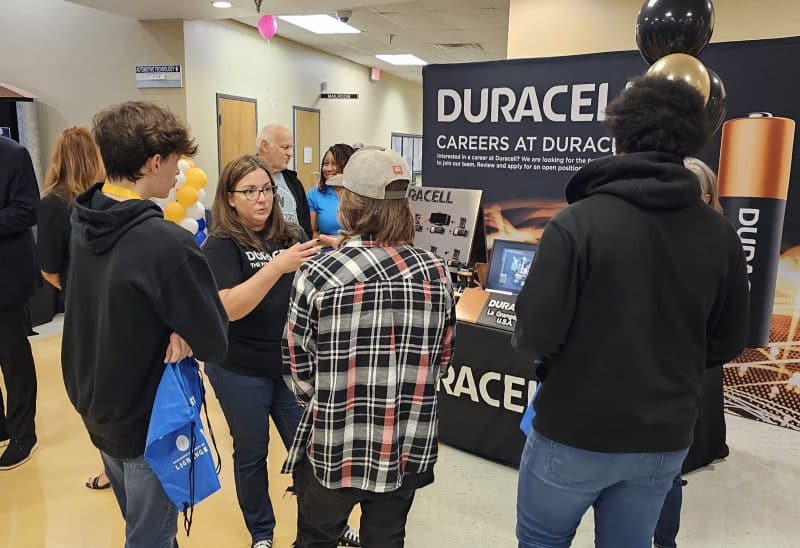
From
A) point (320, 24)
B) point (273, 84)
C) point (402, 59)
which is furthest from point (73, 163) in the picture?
point (402, 59)

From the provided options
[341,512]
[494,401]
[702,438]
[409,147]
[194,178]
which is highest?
[409,147]

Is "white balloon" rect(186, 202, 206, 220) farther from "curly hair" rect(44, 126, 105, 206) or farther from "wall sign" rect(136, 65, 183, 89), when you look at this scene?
"wall sign" rect(136, 65, 183, 89)

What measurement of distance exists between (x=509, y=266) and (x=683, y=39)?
113cm

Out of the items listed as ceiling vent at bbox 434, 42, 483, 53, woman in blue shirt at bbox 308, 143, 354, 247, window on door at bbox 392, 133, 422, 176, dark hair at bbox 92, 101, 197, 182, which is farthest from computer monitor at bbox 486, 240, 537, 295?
window on door at bbox 392, 133, 422, 176

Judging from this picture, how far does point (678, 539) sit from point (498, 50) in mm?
8214

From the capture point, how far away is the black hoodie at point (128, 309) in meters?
1.21

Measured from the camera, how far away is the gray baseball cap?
1.31m

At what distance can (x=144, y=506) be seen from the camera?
4.45ft

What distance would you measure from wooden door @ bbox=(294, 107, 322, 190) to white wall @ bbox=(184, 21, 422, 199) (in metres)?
0.15

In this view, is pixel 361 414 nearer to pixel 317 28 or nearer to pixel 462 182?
pixel 462 182

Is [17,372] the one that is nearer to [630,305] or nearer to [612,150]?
[630,305]

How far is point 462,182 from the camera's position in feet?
11.6

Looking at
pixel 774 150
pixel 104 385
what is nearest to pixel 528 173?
pixel 774 150

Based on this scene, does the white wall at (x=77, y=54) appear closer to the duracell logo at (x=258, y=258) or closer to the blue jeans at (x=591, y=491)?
the duracell logo at (x=258, y=258)
